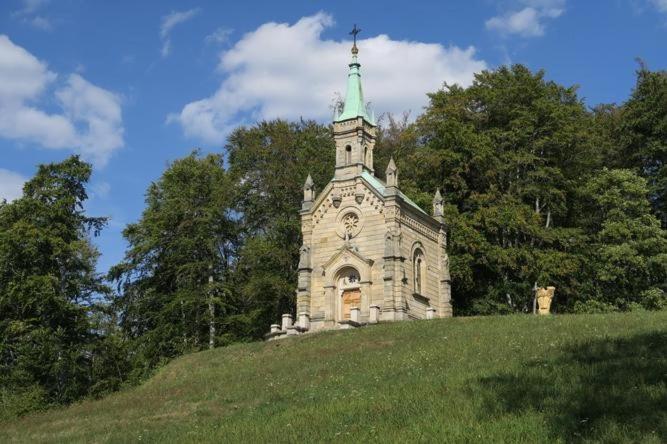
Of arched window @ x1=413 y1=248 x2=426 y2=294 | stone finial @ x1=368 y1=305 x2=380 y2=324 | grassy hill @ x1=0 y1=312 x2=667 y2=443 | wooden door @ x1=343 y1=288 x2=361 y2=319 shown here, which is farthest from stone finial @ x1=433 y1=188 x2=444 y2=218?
grassy hill @ x1=0 y1=312 x2=667 y2=443

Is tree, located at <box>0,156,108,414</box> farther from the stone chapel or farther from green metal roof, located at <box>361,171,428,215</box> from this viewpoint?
green metal roof, located at <box>361,171,428,215</box>

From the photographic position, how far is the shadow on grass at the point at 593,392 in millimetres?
12914

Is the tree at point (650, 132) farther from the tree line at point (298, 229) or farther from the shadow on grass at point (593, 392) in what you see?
the shadow on grass at point (593, 392)

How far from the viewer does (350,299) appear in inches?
1500

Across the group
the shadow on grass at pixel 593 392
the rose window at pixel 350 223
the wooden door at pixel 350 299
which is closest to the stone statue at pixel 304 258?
the rose window at pixel 350 223

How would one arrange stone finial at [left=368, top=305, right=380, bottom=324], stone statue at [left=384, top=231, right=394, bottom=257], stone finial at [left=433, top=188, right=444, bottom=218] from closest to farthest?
stone finial at [left=368, top=305, right=380, bottom=324] → stone statue at [left=384, top=231, right=394, bottom=257] → stone finial at [left=433, top=188, right=444, bottom=218]

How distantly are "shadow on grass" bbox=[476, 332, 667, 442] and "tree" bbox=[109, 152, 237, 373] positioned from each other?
27.2m

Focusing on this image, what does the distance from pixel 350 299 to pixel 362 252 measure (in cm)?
237

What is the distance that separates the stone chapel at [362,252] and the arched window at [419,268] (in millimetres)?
50

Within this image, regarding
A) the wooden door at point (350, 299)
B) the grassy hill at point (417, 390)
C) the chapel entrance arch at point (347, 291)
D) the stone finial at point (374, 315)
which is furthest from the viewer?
the chapel entrance arch at point (347, 291)

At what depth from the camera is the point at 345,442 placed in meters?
13.9

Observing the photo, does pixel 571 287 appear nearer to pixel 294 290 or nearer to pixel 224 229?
pixel 294 290

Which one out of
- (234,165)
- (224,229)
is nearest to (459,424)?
(224,229)

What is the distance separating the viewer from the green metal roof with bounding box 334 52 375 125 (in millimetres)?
41713
